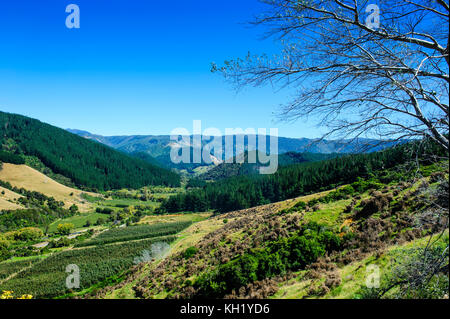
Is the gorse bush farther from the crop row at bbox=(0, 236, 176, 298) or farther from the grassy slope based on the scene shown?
the grassy slope

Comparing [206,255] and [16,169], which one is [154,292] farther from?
[16,169]

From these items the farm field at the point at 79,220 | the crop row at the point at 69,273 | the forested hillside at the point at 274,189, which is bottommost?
the farm field at the point at 79,220

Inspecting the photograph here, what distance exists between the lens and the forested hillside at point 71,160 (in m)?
159

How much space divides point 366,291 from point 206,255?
48.0ft

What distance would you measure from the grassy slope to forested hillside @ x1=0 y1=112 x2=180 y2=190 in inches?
928

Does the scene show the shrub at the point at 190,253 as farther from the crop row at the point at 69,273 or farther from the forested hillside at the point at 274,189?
the forested hillside at the point at 274,189

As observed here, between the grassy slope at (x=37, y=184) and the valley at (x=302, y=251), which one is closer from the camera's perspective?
the valley at (x=302, y=251)

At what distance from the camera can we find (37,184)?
121 metres

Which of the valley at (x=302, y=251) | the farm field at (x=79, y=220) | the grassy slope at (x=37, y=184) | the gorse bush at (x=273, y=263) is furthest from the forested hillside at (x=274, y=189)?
the grassy slope at (x=37, y=184)

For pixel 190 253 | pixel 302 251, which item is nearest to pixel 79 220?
pixel 190 253

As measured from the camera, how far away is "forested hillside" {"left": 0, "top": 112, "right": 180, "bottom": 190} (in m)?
159

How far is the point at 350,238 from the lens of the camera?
11.5m

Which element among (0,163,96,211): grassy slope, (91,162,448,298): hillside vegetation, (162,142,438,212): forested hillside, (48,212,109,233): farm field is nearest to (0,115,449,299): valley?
(91,162,448,298): hillside vegetation

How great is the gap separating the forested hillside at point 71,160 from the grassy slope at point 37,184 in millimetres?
23577
